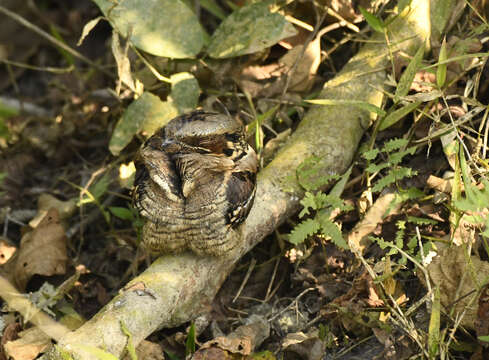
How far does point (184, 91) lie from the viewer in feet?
11.7

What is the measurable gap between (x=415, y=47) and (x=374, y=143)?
0.59 m

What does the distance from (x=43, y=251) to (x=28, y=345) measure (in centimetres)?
67

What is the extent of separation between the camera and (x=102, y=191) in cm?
362

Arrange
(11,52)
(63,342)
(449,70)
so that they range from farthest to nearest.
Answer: (11,52)
(449,70)
(63,342)

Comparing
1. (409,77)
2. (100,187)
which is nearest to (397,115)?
(409,77)

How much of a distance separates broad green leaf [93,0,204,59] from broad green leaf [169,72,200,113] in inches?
4.9

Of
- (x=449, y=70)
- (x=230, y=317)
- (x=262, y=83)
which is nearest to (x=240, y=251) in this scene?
(x=230, y=317)

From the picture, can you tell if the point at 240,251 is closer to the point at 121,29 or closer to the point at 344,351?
the point at 344,351

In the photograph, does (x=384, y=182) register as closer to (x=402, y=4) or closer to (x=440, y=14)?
(x=402, y=4)

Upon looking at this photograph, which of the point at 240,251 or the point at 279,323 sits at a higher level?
the point at 240,251

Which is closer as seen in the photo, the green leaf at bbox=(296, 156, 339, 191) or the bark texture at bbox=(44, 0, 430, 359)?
the bark texture at bbox=(44, 0, 430, 359)

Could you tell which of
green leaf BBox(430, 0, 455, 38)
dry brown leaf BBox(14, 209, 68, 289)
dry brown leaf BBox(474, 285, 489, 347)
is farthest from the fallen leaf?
green leaf BBox(430, 0, 455, 38)

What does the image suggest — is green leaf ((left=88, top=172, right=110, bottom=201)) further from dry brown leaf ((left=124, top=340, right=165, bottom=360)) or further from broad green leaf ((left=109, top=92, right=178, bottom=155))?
dry brown leaf ((left=124, top=340, right=165, bottom=360))

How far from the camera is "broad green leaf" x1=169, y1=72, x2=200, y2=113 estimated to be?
355 cm
